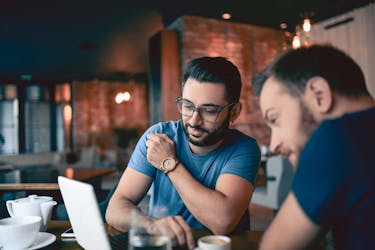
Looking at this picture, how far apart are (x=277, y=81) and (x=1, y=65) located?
10.4 metres

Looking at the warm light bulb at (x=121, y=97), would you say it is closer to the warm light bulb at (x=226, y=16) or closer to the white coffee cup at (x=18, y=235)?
the warm light bulb at (x=226, y=16)

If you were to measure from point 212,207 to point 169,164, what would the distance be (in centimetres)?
27

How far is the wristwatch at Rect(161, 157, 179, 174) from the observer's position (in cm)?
147

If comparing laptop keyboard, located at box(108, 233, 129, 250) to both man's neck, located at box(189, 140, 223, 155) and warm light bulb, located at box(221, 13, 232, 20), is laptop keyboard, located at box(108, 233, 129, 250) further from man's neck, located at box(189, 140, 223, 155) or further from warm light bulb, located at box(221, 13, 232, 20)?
warm light bulb, located at box(221, 13, 232, 20)

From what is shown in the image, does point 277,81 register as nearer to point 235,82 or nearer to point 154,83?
point 235,82

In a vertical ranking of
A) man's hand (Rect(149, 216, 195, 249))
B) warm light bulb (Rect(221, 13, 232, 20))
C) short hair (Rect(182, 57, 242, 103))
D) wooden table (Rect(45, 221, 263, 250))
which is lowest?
wooden table (Rect(45, 221, 263, 250))

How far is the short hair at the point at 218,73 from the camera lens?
155 centimetres

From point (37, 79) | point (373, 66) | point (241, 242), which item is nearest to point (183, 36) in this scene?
point (373, 66)

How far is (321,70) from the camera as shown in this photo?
0.87 m

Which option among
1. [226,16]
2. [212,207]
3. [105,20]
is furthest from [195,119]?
[105,20]

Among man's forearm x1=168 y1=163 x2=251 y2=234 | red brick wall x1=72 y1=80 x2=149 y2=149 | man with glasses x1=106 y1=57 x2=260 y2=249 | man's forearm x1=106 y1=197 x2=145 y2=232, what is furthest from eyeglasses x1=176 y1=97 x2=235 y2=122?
red brick wall x1=72 y1=80 x2=149 y2=149

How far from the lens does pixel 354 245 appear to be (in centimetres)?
82

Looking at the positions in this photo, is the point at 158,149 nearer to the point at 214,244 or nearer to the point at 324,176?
the point at 214,244

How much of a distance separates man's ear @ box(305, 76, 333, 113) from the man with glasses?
0.60 meters
